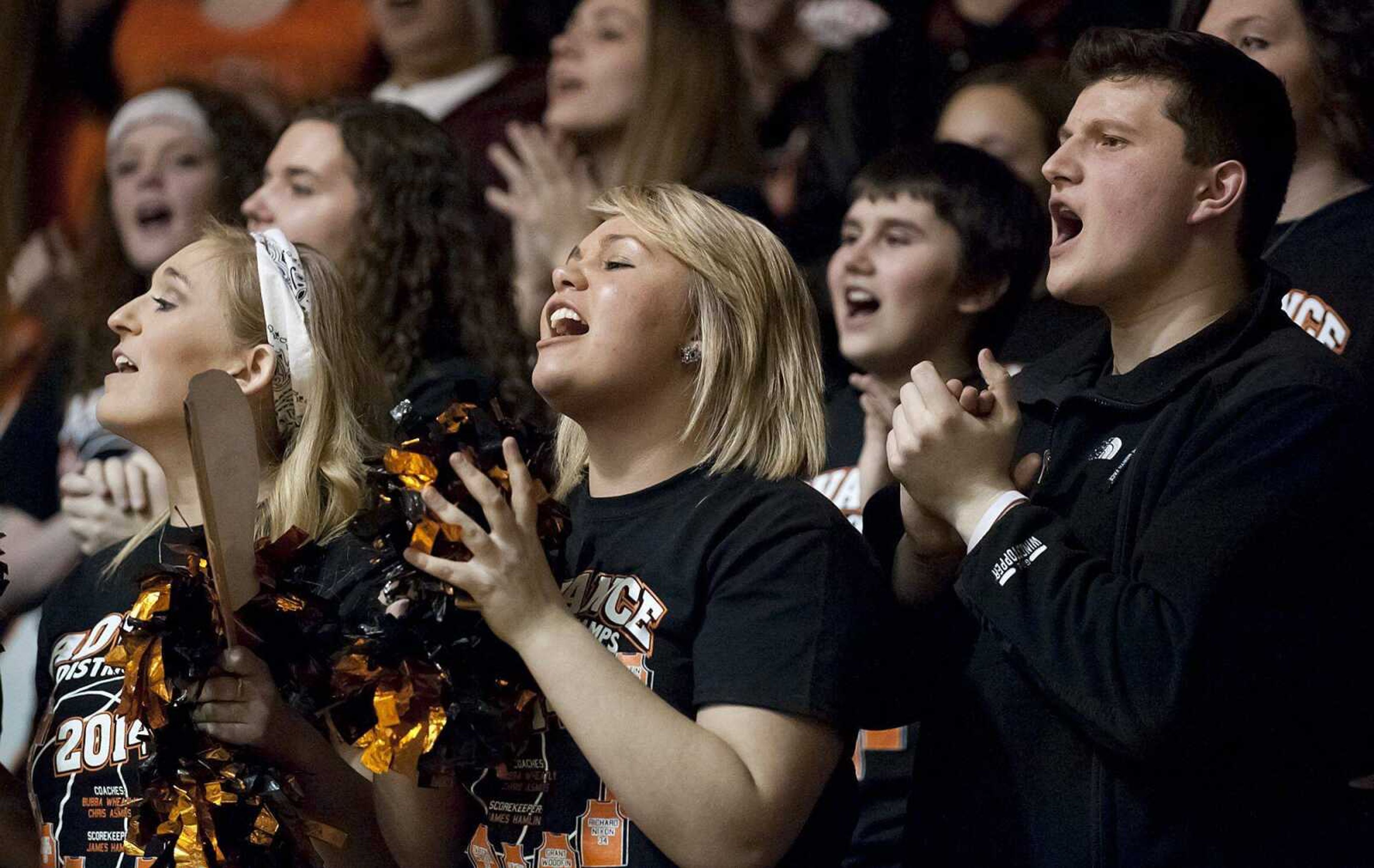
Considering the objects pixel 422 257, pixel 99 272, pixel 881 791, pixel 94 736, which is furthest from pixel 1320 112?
pixel 99 272

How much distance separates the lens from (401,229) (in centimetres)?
375

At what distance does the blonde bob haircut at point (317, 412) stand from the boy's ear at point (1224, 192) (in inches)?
50.3

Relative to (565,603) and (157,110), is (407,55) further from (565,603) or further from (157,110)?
(565,603)

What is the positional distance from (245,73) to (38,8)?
2.52 ft

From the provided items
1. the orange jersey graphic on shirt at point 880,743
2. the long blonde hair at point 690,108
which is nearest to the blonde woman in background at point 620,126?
the long blonde hair at point 690,108

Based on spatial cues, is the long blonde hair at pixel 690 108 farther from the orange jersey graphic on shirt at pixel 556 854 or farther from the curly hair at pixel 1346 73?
the orange jersey graphic on shirt at pixel 556 854

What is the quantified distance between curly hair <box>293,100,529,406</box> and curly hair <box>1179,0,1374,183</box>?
1.73 m

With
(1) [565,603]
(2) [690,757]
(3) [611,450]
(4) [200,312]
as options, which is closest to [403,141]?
(4) [200,312]

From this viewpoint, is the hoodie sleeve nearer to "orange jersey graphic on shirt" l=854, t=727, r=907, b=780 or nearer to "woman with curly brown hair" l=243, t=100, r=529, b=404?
"orange jersey graphic on shirt" l=854, t=727, r=907, b=780

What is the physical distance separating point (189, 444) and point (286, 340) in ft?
0.83

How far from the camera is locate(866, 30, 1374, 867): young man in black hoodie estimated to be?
2.02 m

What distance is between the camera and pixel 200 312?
2789 millimetres

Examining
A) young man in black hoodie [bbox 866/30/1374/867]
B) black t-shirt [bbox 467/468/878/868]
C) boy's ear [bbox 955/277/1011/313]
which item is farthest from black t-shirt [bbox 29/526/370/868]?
boy's ear [bbox 955/277/1011/313]

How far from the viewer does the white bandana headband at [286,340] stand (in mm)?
2738
